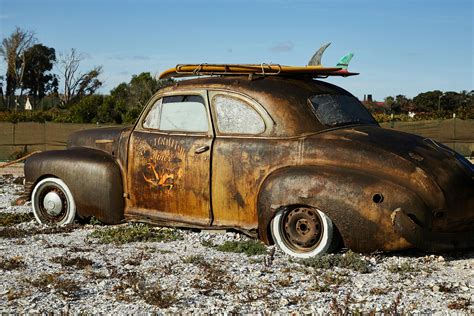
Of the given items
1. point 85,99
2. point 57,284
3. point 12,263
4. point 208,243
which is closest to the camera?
point 57,284

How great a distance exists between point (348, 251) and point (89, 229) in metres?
3.36

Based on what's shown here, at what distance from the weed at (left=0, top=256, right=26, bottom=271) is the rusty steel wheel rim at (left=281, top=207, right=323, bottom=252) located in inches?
96.8

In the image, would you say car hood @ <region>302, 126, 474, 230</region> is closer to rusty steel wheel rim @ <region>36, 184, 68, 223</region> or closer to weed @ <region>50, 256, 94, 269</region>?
weed @ <region>50, 256, 94, 269</region>

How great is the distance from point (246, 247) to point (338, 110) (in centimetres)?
180

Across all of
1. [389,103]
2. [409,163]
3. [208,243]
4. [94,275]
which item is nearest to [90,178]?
[208,243]

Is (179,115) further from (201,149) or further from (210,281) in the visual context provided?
(210,281)

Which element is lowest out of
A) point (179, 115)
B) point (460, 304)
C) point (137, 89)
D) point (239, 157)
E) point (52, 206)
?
point (460, 304)

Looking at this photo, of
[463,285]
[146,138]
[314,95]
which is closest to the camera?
[463,285]

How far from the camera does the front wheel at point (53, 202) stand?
895cm

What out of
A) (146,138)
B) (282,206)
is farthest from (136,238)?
(282,206)

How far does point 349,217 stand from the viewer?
6.64 metres

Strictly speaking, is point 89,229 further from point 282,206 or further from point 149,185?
point 282,206

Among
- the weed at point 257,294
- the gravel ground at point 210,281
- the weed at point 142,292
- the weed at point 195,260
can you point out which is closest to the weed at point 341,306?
the gravel ground at point 210,281

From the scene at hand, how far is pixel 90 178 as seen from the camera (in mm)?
8617
